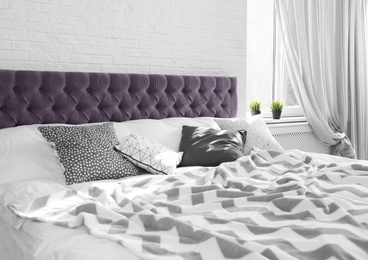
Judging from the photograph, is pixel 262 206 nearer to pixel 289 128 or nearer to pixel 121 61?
pixel 121 61

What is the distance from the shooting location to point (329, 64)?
16.2ft

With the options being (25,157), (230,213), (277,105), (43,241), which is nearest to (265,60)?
(277,105)

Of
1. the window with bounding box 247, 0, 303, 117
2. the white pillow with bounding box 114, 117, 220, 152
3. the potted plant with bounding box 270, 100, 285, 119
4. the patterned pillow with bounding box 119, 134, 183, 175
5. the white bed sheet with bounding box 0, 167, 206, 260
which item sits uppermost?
the window with bounding box 247, 0, 303, 117

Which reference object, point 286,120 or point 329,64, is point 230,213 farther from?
point 329,64

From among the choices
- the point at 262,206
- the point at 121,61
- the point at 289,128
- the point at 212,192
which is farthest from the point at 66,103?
the point at 289,128

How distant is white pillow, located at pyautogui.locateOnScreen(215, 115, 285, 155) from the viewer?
11.4 feet

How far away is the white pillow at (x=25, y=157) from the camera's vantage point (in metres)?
2.66

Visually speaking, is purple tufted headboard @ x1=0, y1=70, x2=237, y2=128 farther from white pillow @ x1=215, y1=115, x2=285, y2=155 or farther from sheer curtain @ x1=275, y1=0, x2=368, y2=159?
sheer curtain @ x1=275, y1=0, x2=368, y2=159

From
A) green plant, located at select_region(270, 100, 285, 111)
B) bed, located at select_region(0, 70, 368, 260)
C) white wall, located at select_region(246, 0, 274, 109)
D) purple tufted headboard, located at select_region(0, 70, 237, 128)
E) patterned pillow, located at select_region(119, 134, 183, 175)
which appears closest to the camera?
bed, located at select_region(0, 70, 368, 260)

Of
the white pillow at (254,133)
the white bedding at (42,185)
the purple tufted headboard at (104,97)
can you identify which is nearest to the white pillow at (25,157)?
the white bedding at (42,185)

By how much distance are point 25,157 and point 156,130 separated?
3.17 feet

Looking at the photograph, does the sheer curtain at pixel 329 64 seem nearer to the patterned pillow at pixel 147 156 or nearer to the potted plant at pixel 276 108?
the potted plant at pixel 276 108

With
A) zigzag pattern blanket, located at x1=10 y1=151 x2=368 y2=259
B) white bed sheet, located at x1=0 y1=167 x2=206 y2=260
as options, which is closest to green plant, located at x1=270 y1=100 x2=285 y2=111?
zigzag pattern blanket, located at x1=10 y1=151 x2=368 y2=259

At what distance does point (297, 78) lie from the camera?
475 cm
